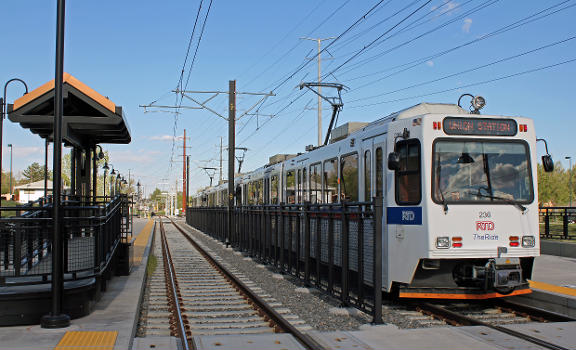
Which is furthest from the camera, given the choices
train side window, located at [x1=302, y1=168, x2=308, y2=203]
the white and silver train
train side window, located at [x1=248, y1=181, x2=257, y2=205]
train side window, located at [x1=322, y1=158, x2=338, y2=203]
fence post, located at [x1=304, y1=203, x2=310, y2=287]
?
train side window, located at [x1=248, y1=181, x2=257, y2=205]

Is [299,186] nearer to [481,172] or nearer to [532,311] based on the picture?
[481,172]

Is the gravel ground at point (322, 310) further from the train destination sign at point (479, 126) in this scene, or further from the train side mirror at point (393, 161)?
the train destination sign at point (479, 126)

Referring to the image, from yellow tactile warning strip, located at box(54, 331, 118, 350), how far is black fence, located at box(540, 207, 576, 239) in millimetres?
14829

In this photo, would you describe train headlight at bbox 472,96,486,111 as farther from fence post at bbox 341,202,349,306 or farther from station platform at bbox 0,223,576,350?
station platform at bbox 0,223,576,350

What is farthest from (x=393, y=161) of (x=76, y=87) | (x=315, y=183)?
(x=315, y=183)

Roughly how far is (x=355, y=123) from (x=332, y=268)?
4096mm

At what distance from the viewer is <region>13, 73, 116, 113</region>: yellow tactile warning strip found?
8.68 m

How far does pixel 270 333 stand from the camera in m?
7.32

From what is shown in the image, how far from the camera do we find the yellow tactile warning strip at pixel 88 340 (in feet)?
19.8

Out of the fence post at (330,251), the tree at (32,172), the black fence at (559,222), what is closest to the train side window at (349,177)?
the fence post at (330,251)

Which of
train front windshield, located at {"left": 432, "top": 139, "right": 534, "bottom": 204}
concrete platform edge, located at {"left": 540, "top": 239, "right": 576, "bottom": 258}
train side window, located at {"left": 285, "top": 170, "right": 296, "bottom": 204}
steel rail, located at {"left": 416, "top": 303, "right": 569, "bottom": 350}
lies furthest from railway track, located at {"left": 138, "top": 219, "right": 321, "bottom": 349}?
concrete platform edge, located at {"left": 540, "top": 239, "right": 576, "bottom": 258}

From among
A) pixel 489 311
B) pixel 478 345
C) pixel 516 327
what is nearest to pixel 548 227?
pixel 489 311

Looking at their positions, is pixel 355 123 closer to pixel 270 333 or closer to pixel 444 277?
pixel 444 277

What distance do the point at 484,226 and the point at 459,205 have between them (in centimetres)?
52
